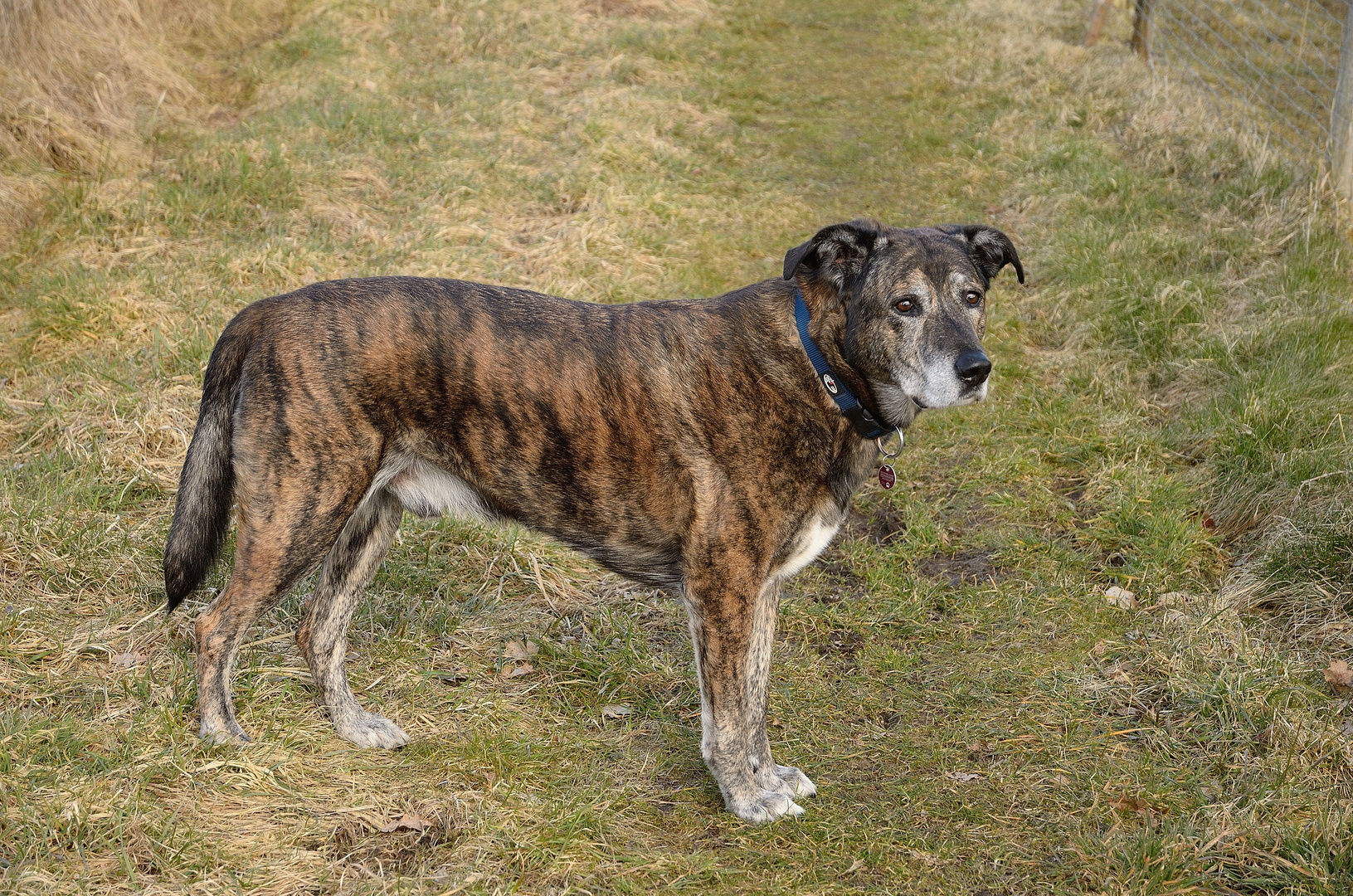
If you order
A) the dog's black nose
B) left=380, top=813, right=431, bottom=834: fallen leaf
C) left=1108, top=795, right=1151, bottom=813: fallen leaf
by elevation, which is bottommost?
A: left=1108, top=795, right=1151, bottom=813: fallen leaf

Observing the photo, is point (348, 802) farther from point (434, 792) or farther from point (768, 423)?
point (768, 423)

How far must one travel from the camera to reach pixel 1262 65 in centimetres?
1061

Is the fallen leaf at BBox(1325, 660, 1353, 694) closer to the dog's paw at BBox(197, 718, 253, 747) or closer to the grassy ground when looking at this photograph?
the grassy ground

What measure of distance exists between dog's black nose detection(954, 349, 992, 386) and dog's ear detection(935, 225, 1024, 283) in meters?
0.60

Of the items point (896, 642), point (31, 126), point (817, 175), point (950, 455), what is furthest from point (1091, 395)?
point (31, 126)

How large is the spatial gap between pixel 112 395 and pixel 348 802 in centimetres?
297

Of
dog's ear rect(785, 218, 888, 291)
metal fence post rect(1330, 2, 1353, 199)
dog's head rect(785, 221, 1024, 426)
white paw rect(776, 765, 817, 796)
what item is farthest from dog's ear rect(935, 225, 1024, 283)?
metal fence post rect(1330, 2, 1353, 199)

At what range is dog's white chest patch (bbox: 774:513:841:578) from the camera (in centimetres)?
357

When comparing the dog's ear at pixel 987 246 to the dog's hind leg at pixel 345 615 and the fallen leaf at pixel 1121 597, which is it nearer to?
the fallen leaf at pixel 1121 597

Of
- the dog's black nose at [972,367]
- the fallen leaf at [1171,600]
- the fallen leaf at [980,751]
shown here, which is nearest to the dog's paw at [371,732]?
the fallen leaf at [980,751]

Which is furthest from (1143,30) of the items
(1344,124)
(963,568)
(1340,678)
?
(1340,678)

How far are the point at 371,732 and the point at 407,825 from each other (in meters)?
0.58

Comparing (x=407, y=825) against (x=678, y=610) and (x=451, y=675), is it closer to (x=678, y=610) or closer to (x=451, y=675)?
(x=451, y=675)

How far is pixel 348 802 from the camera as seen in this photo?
339 cm
